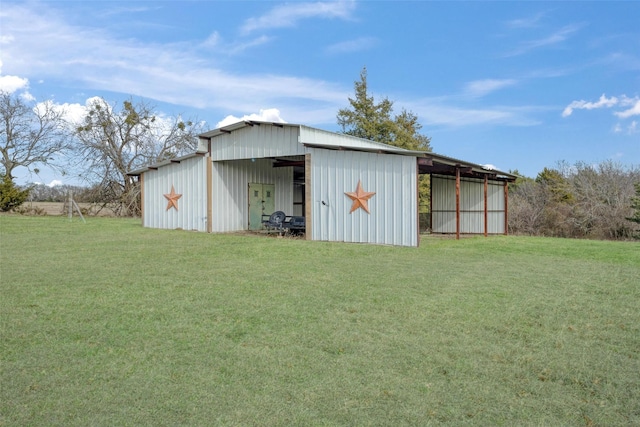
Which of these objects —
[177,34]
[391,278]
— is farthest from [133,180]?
[391,278]

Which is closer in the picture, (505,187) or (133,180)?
(505,187)

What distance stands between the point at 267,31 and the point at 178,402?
1368 cm

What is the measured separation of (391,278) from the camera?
8.05 meters

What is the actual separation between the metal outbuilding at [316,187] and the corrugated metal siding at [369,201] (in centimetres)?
3

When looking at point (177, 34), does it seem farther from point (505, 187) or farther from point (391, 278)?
point (505, 187)

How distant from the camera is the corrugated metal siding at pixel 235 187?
60.3ft

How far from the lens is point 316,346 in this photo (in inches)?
178

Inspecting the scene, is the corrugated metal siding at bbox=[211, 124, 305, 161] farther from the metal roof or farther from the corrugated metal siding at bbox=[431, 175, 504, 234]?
the corrugated metal siding at bbox=[431, 175, 504, 234]

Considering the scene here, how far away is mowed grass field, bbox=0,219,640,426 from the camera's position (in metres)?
3.23

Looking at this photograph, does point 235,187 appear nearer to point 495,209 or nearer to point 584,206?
point 495,209

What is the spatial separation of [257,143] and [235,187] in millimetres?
3126

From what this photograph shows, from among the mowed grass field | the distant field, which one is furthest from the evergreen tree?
the mowed grass field

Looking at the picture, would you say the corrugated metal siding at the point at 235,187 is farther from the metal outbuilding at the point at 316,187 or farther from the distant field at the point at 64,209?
the distant field at the point at 64,209

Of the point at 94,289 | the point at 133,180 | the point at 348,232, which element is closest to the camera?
the point at 94,289
